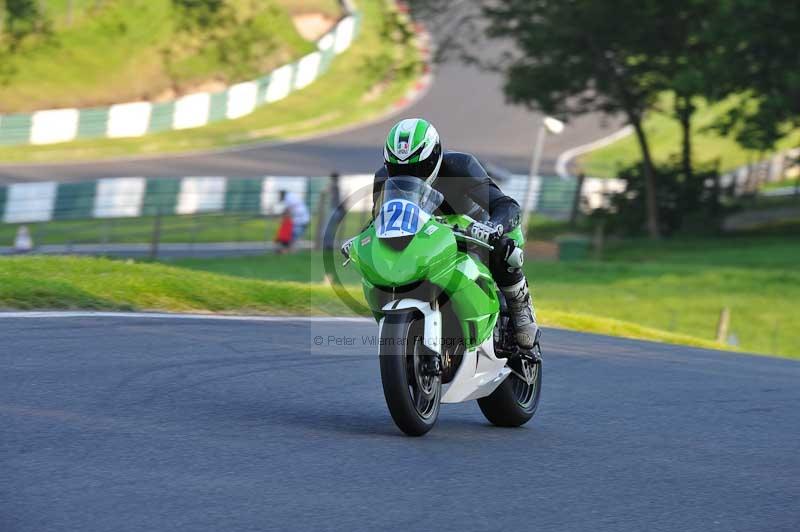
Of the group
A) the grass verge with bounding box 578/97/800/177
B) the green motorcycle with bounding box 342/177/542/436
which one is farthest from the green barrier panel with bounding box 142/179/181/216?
the green motorcycle with bounding box 342/177/542/436

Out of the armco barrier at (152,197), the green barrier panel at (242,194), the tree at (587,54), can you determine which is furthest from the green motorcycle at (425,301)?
the green barrier panel at (242,194)

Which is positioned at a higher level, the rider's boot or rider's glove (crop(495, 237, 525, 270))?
rider's glove (crop(495, 237, 525, 270))

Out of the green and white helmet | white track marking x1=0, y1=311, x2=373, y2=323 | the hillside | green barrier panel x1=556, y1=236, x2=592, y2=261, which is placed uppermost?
the hillside

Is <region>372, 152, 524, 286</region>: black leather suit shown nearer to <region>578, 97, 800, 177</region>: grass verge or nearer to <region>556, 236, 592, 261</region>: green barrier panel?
<region>556, 236, 592, 261</region>: green barrier panel

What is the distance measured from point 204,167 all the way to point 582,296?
843 inches

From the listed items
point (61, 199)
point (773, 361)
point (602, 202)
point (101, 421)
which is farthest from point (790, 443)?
point (602, 202)

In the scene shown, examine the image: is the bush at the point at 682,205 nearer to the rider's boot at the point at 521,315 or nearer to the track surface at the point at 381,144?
the track surface at the point at 381,144

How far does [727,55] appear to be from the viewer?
28984 millimetres

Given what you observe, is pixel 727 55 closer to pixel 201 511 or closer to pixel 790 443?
pixel 790 443

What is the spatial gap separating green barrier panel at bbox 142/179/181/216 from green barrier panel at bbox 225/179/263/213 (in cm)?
155

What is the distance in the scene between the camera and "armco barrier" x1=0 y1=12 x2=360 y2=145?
4456cm

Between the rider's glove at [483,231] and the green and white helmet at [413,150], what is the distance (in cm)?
33

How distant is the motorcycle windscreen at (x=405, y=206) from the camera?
6.77 meters

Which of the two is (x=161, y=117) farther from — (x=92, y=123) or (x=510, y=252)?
(x=510, y=252)
